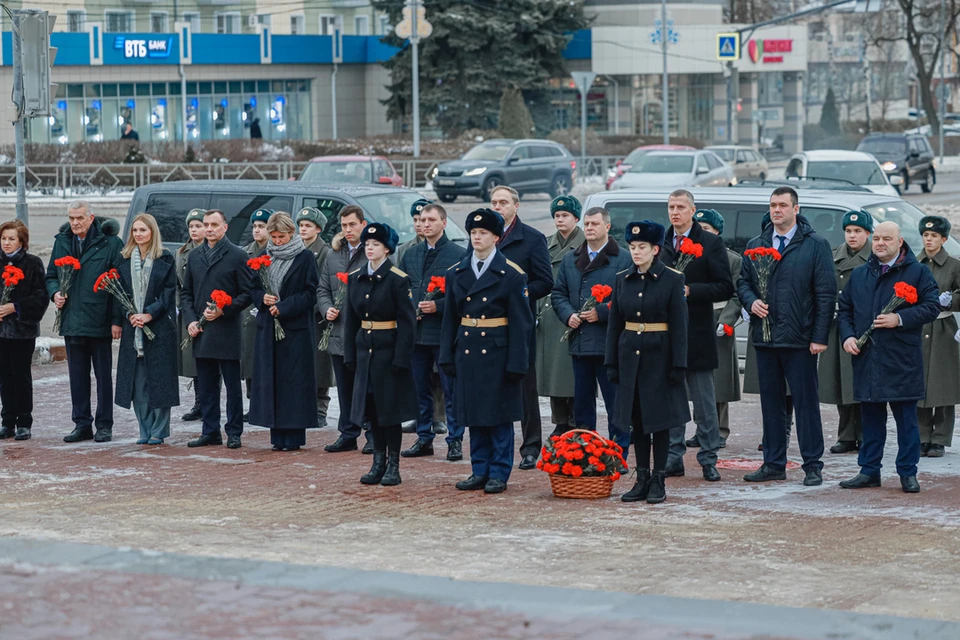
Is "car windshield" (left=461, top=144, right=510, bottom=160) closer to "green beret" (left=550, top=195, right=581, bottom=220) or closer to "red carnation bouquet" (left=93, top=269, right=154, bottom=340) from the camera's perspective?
"red carnation bouquet" (left=93, top=269, right=154, bottom=340)

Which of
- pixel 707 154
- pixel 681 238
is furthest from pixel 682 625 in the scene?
pixel 707 154

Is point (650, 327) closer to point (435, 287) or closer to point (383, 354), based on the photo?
point (383, 354)

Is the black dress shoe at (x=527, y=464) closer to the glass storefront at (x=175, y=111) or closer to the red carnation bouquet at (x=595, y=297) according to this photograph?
the red carnation bouquet at (x=595, y=297)

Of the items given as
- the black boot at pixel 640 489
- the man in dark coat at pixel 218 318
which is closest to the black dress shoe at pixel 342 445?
the man in dark coat at pixel 218 318

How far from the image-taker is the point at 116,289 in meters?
12.0

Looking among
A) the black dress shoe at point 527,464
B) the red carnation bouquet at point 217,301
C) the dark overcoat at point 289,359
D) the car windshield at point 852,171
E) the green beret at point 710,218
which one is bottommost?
the black dress shoe at point 527,464

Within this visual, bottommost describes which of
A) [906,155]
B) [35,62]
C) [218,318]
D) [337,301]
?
[218,318]

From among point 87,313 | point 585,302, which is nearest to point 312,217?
point 87,313

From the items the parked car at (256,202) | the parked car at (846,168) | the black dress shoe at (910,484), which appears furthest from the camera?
the parked car at (846,168)

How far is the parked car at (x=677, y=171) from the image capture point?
3375cm

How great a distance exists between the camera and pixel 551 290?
10859 millimetres

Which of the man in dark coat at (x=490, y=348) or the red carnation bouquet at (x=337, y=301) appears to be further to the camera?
the red carnation bouquet at (x=337, y=301)

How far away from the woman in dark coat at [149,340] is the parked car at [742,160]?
102 ft

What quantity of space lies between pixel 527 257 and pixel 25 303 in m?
4.42
